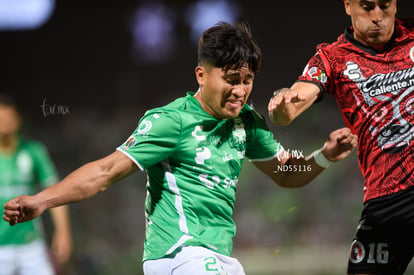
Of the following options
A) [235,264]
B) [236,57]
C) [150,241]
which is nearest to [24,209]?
[150,241]

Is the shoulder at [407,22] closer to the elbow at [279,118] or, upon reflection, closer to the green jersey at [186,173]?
the elbow at [279,118]

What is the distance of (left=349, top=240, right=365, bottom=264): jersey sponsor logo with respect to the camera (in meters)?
3.22

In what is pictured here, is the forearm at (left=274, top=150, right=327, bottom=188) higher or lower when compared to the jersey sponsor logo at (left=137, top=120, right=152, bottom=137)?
lower

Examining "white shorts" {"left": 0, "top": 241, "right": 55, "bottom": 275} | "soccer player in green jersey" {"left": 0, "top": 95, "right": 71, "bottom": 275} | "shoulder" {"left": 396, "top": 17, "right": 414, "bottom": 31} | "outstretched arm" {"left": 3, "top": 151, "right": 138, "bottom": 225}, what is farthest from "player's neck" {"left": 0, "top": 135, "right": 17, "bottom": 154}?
"shoulder" {"left": 396, "top": 17, "right": 414, "bottom": 31}

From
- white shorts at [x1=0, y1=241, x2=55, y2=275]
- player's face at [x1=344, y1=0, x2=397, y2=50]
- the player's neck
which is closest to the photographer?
player's face at [x1=344, y1=0, x2=397, y2=50]

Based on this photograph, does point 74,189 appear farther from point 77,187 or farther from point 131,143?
point 131,143

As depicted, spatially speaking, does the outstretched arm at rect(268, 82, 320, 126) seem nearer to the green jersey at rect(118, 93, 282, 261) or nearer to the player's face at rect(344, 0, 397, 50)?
the green jersey at rect(118, 93, 282, 261)

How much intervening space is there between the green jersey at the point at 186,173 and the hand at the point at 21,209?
512 millimetres

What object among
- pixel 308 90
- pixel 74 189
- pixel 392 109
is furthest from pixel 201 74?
pixel 392 109

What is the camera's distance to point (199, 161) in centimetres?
300

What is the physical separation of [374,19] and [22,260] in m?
3.84

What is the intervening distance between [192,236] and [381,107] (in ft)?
4.06

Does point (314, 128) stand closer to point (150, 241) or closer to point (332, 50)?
point (332, 50)

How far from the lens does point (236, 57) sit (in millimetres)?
3021
